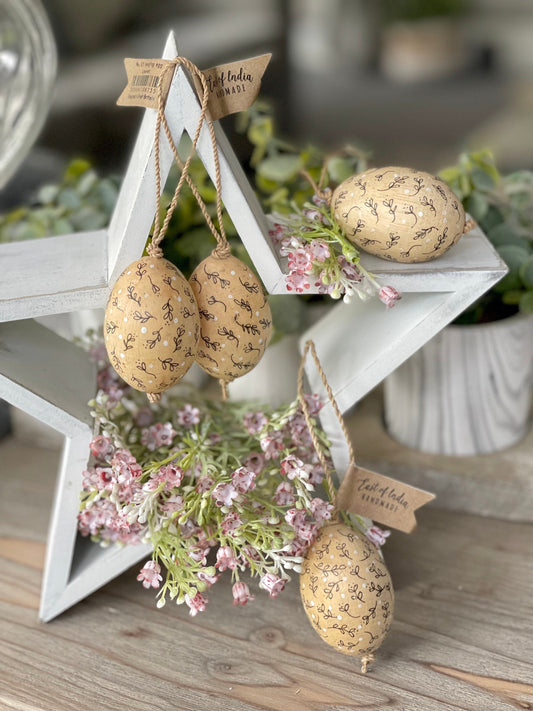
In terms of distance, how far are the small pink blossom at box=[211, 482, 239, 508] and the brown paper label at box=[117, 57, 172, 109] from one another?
1.03 feet

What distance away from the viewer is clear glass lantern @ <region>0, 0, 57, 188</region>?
3.09 feet

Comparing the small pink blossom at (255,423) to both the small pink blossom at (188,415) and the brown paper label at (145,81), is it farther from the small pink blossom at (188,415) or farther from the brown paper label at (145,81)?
the brown paper label at (145,81)

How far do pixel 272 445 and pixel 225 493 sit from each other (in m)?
0.08

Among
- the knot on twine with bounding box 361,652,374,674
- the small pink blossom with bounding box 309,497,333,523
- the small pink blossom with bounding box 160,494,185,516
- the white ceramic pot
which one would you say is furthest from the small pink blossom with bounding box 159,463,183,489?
the white ceramic pot

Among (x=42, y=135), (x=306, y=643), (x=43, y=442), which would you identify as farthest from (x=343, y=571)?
(x=42, y=135)

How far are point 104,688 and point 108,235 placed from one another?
421 mm

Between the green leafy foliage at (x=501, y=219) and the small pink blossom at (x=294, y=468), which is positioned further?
the green leafy foliage at (x=501, y=219)

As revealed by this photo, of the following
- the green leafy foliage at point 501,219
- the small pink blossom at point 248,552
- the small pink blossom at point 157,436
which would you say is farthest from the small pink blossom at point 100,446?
the green leafy foliage at point 501,219

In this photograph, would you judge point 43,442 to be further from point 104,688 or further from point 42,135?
point 42,135

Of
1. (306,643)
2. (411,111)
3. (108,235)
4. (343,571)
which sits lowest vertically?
(411,111)

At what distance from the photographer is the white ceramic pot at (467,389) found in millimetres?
834

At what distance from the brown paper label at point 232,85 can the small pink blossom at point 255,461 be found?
0.31m

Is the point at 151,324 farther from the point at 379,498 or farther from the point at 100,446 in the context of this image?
the point at 379,498

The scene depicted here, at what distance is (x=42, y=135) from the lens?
1.43 metres
